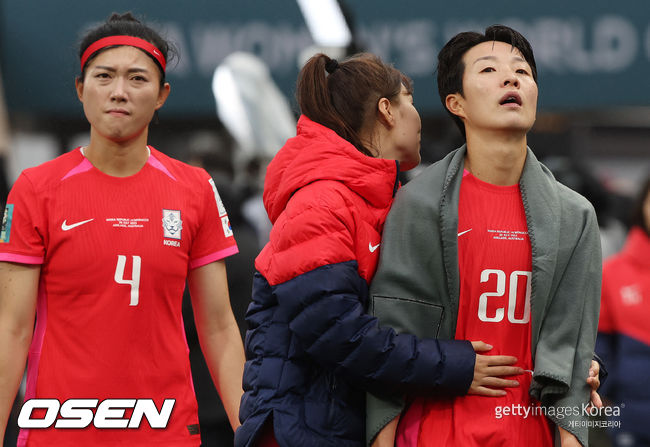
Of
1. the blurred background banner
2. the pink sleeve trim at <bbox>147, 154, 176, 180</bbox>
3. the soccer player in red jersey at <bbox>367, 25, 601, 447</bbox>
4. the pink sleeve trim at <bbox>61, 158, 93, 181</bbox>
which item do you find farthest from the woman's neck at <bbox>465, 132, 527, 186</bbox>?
the blurred background banner

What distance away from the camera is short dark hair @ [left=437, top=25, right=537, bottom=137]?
3.47 meters

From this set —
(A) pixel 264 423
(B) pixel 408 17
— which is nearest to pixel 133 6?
(B) pixel 408 17

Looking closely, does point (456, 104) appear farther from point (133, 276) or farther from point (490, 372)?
point (133, 276)

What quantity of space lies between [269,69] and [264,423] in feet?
23.4

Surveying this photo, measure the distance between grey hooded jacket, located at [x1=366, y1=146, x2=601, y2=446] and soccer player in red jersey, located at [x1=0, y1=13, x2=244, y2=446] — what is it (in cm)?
94

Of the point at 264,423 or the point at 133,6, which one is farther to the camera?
the point at 133,6

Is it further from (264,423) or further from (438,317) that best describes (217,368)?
(438,317)

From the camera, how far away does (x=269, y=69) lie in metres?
9.98

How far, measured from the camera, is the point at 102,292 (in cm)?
367

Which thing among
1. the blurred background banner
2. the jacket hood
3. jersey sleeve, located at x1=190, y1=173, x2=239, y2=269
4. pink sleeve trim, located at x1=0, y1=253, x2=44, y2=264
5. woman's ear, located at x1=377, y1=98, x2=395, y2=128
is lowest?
pink sleeve trim, located at x1=0, y1=253, x2=44, y2=264

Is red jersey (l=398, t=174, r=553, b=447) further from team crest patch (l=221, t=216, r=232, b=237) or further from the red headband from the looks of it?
the red headband

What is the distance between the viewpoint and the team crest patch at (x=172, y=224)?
150 inches

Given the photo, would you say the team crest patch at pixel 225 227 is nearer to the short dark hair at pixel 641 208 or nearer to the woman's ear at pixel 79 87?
the woman's ear at pixel 79 87

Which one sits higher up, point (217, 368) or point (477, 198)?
point (477, 198)
